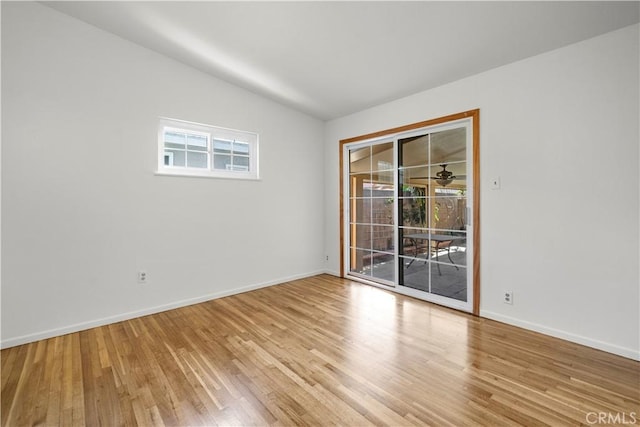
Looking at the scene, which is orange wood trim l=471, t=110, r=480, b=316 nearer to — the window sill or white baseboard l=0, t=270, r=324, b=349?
white baseboard l=0, t=270, r=324, b=349

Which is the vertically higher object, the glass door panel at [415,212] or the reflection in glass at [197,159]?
the reflection in glass at [197,159]

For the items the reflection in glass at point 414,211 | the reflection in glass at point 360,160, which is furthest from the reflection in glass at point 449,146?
the reflection in glass at point 360,160

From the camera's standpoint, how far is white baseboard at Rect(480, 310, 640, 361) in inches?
83.1

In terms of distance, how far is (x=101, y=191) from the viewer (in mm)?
2750

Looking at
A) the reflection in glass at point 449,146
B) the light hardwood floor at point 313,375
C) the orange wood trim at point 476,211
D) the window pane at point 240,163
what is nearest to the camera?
the light hardwood floor at point 313,375

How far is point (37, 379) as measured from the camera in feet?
6.20

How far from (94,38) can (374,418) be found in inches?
156

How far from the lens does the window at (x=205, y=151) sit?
321 cm

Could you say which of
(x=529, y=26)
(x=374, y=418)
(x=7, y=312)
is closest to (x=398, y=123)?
(x=529, y=26)

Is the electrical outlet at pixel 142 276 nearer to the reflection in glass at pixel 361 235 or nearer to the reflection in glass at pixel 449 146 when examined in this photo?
the reflection in glass at pixel 361 235

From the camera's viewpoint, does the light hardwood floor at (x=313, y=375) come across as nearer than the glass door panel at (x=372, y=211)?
Yes

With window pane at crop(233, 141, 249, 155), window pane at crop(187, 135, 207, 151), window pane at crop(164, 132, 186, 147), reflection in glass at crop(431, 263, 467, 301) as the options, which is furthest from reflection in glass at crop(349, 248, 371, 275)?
window pane at crop(164, 132, 186, 147)

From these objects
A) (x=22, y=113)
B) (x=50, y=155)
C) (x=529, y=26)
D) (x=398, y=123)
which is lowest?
(x=50, y=155)

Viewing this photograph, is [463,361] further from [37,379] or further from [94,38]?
[94,38]
